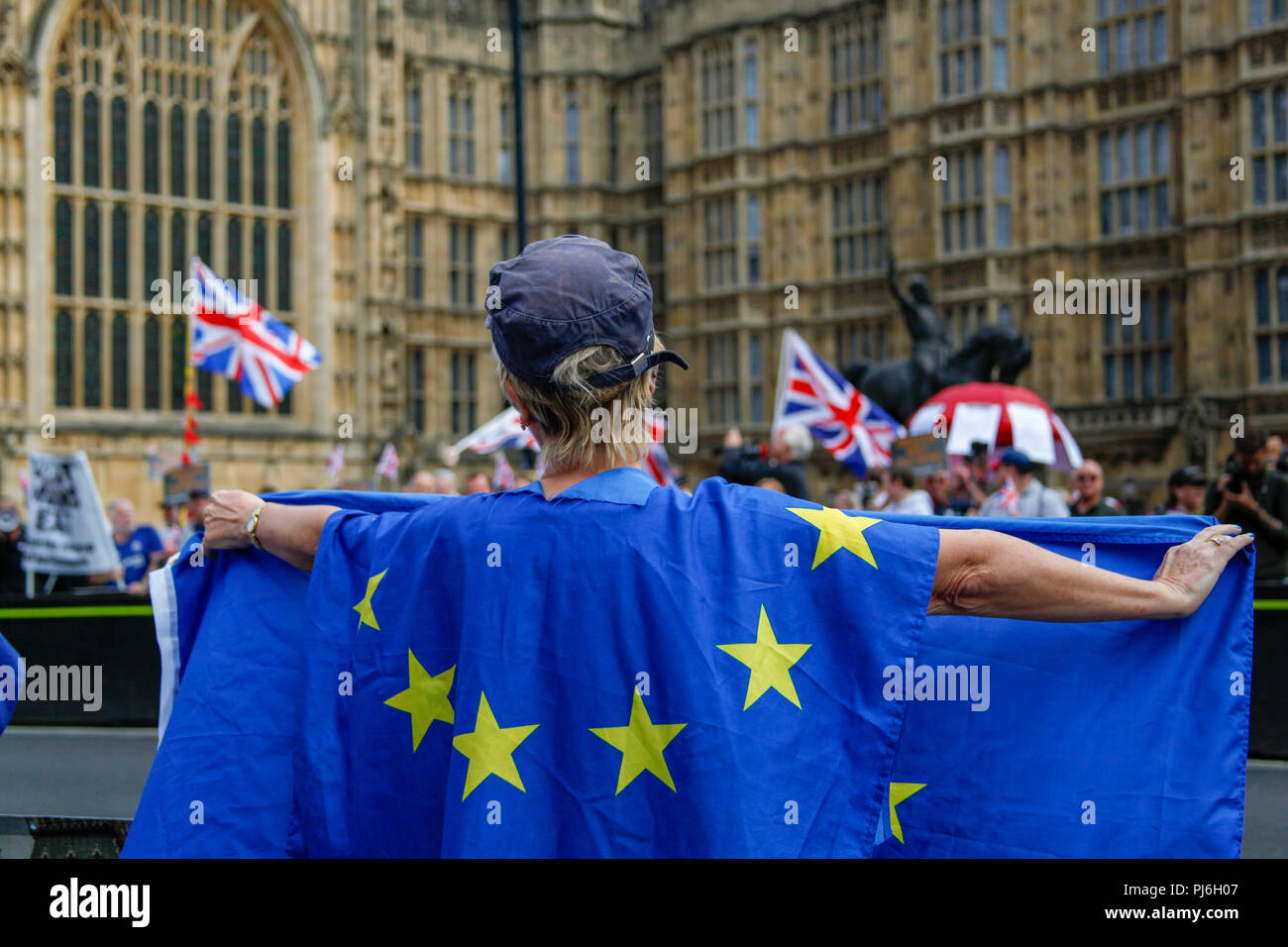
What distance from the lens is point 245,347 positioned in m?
15.9

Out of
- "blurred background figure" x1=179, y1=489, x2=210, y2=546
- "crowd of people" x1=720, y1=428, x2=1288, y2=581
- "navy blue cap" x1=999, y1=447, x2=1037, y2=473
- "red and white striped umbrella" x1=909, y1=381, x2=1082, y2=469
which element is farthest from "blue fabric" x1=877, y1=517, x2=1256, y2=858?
"red and white striped umbrella" x1=909, y1=381, x2=1082, y2=469

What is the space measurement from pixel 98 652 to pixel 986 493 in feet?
23.5

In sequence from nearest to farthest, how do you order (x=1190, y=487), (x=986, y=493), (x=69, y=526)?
1. (x=1190, y=487)
2. (x=69, y=526)
3. (x=986, y=493)

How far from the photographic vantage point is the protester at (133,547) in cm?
1156

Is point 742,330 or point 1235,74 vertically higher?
point 1235,74

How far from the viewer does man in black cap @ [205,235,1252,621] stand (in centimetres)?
209

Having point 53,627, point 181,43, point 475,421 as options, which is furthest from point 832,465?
point 53,627

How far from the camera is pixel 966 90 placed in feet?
89.4

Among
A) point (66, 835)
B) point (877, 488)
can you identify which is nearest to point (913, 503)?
point (877, 488)

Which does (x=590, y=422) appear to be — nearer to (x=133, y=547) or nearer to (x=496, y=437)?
(x=133, y=547)

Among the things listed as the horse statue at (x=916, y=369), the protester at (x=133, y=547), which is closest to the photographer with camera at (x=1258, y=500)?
the protester at (x=133, y=547)

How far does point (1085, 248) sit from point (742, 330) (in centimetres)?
718
